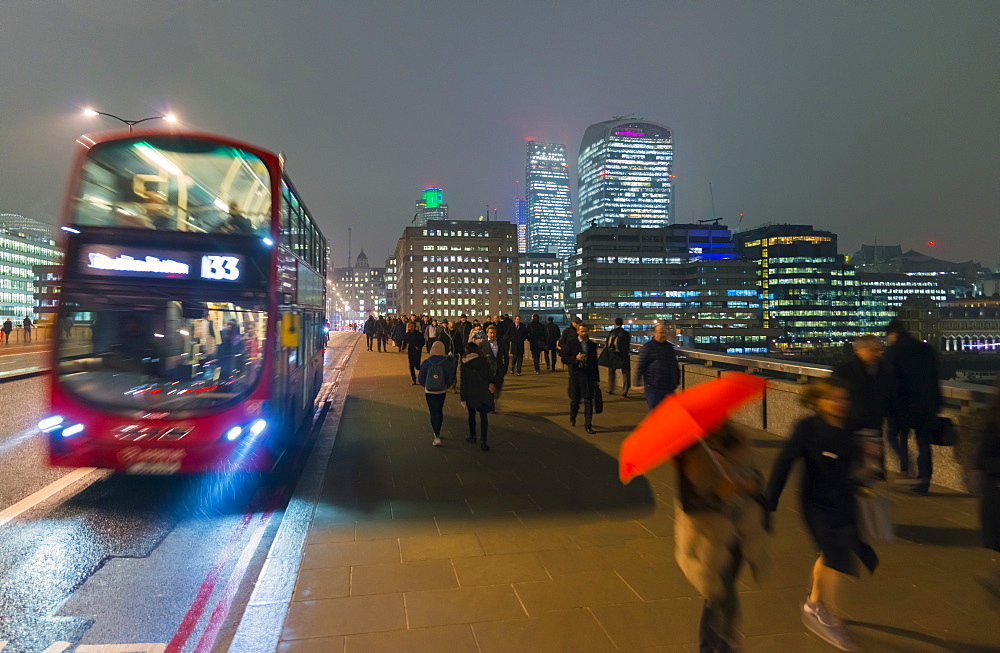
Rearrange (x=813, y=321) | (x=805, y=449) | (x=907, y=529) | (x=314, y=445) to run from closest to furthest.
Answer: (x=805, y=449), (x=907, y=529), (x=314, y=445), (x=813, y=321)

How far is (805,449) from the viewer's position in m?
3.22

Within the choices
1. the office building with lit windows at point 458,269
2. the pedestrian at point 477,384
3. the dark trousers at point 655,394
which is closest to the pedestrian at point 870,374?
the dark trousers at point 655,394

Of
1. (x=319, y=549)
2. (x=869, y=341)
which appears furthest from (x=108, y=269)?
(x=869, y=341)

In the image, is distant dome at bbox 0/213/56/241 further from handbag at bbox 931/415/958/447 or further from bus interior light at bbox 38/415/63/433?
handbag at bbox 931/415/958/447

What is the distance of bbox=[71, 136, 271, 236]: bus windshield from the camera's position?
638cm

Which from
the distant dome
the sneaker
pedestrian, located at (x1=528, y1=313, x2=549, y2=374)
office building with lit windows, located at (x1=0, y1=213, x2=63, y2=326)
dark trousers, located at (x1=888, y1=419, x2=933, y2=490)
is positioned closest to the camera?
the sneaker

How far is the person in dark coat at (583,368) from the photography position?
31.5 feet

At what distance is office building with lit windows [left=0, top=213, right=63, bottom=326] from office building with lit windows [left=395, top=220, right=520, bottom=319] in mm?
69286

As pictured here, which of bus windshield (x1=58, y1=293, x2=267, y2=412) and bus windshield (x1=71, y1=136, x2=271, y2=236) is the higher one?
bus windshield (x1=71, y1=136, x2=271, y2=236)

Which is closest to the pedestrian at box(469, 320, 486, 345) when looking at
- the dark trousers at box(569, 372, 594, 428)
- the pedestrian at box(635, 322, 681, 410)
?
the dark trousers at box(569, 372, 594, 428)

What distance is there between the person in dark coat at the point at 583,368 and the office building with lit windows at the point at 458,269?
130 metres

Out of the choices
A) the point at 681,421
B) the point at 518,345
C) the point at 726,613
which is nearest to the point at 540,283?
the point at 518,345

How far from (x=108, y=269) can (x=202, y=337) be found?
3.89 feet

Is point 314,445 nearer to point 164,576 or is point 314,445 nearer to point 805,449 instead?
point 164,576
